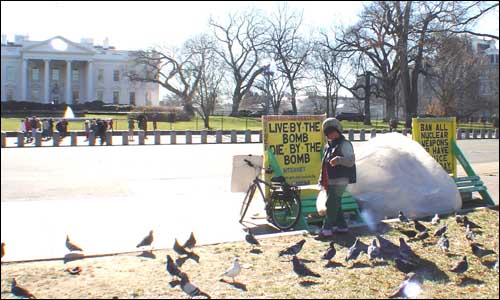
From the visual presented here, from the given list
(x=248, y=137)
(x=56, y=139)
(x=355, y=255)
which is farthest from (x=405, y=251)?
(x=248, y=137)

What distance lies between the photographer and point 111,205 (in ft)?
28.3

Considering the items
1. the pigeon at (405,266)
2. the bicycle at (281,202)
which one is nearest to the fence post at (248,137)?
the bicycle at (281,202)

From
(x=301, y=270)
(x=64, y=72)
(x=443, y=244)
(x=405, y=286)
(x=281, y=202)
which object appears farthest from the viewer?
(x=281, y=202)

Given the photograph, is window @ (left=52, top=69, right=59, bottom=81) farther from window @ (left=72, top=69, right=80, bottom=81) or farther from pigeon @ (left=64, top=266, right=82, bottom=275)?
pigeon @ (left=64, top=266, right=82, bottom=275)

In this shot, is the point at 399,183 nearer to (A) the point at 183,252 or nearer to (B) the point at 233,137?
(A) the point at 183,252

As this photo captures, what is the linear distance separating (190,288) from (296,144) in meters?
4.00

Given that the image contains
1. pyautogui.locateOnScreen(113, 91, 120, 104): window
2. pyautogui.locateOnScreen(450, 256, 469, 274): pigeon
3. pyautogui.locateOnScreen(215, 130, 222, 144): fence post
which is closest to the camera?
pyautogui.locateOnScreen(450, 256, 469, 274): pigeon

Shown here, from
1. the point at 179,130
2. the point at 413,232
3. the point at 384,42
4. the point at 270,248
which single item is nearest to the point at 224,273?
the point at 270,248

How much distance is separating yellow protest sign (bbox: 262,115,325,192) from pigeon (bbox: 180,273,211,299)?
131 inches

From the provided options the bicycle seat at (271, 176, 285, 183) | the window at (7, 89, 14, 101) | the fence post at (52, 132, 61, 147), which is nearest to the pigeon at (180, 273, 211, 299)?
the window at (7, 89, 14, 101)

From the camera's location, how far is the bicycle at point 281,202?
701 cm

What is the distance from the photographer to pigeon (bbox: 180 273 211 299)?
4.35 meters

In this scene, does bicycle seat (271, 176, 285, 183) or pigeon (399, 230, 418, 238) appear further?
bicycle seat (271, 176, 285, 183)

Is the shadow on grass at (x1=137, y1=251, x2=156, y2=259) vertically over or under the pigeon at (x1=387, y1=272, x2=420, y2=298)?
over
